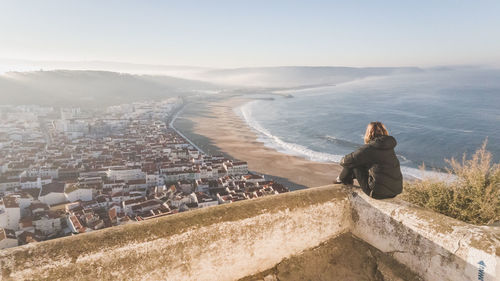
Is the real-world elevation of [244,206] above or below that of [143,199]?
above

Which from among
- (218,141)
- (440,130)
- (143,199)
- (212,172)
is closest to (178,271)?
(143,199)

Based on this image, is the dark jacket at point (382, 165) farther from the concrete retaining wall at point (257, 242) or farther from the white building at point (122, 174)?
the white building at point (122, 174)

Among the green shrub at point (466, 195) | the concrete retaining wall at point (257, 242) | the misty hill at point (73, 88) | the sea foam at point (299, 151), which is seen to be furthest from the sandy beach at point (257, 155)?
the misty hill at point (73, 88)

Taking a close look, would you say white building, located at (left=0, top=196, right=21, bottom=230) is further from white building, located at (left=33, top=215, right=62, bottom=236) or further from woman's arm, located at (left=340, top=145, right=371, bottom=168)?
woman's arm, located at (left=340, top=145, right=371, bottom=168)

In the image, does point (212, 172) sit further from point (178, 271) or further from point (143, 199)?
point (178, 271)

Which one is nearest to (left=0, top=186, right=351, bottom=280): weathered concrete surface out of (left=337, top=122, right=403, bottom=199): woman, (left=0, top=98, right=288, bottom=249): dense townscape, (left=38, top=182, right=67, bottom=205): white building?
(left=337, top=122, right=403, bottom=199): woman

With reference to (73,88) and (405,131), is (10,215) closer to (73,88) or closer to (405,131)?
(405,131)
